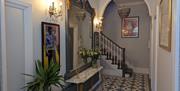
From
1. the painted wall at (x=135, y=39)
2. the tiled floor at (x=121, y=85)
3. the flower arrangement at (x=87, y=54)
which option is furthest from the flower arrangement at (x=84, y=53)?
the painted wall at (x=135, y=39)

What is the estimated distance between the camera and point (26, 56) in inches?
110

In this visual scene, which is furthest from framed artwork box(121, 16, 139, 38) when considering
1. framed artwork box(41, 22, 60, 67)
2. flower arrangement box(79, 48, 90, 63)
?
framed artwork box(41, 22, 60, 67)

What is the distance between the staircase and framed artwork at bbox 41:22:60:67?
3.58 m

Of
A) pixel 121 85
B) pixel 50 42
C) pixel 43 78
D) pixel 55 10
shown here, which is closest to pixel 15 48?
pixel 43 78

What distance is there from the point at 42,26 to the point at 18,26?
442 millimetres

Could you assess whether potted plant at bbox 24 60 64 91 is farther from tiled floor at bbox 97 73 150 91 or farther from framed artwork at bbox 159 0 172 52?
tiled floor at bbox 97 73 150 91

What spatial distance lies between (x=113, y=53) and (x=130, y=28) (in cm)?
139

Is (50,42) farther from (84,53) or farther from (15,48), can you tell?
(84,53)

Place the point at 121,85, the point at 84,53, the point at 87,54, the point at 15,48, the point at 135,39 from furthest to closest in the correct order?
the point at 135,39, the point at 121,85, the point at 87,54, the point at 84,53, the point at 15,48

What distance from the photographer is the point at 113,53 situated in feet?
24.2

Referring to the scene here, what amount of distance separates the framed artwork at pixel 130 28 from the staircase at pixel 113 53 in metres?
0.91

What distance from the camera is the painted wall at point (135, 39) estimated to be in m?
7.53

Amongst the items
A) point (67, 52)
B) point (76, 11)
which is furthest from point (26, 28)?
point (76, 11)

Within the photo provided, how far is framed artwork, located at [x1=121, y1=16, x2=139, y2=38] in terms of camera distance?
770 centimetres
